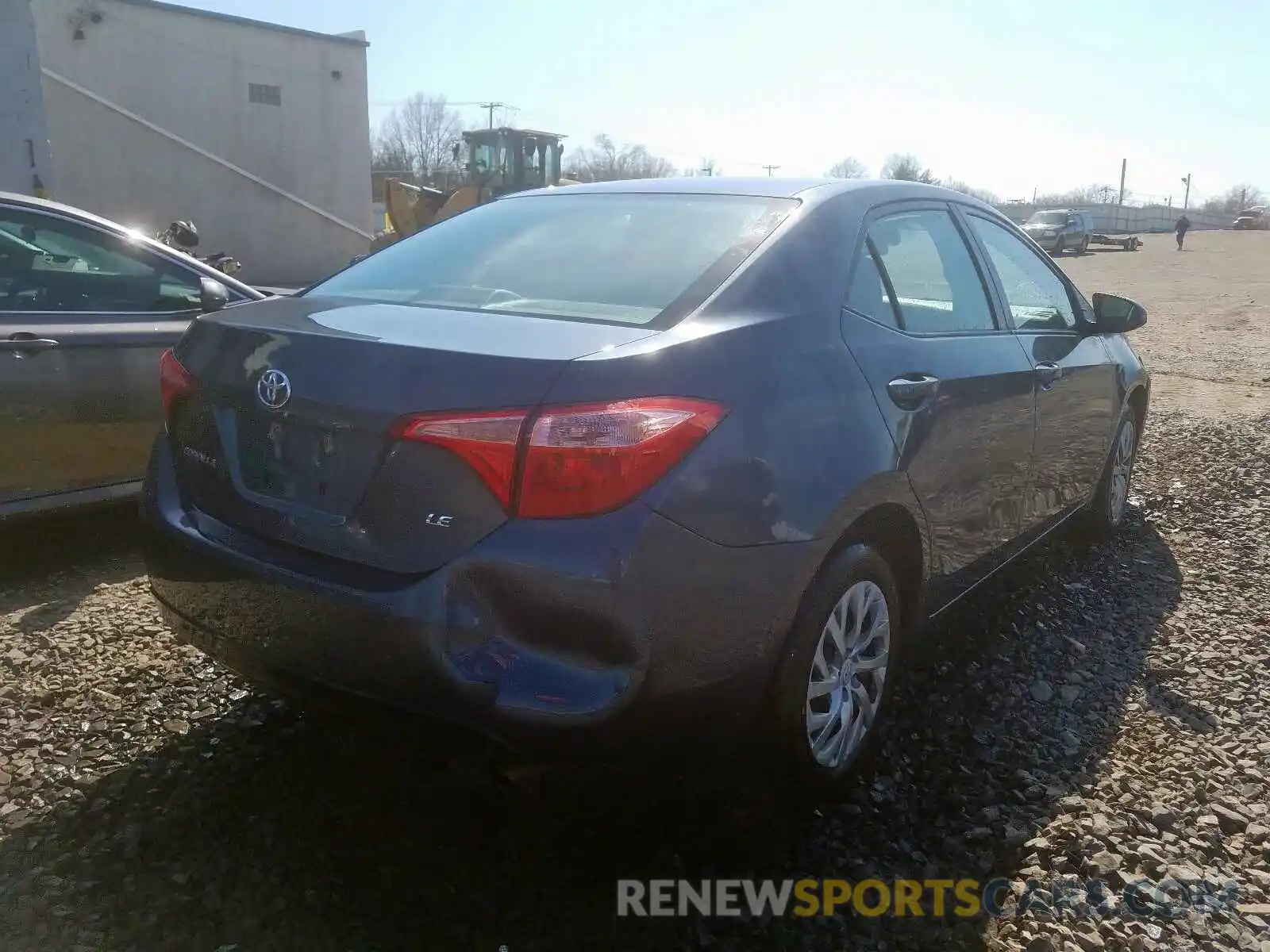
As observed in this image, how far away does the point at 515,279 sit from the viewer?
2725 mm

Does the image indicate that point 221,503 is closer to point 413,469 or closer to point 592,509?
point 413,469

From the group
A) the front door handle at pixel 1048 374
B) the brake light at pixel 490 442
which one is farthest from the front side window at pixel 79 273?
the front door handle at pixel 1048 374

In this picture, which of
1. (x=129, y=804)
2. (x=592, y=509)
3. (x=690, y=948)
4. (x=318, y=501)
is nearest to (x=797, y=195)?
(x=592, y=509)

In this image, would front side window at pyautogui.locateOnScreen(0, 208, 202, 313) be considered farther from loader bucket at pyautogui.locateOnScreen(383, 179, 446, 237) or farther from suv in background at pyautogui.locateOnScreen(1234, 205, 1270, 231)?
suv in background at pyautogui.locateOnScreen(1234, 205, 1270, 231)

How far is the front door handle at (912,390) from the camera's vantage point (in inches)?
105

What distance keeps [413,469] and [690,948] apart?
1.15 m

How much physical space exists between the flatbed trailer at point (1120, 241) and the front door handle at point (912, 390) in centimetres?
4891

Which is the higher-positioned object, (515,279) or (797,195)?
(797,195)

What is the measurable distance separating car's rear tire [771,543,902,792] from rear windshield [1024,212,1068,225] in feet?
136

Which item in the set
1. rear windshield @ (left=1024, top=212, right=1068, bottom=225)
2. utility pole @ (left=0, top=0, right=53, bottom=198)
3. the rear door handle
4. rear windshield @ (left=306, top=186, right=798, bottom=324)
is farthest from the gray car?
rear windshield @ (left=1024, top=212, right=1068, bottom=225)

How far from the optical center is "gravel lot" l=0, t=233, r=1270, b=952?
221 cm

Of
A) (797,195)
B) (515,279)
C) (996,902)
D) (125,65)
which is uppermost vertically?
(125,65)

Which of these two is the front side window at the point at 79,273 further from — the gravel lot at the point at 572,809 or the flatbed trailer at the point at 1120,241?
the flatbed trailer at the point at 1120,241

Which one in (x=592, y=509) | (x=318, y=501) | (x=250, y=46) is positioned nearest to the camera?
(x=592, y=509)
